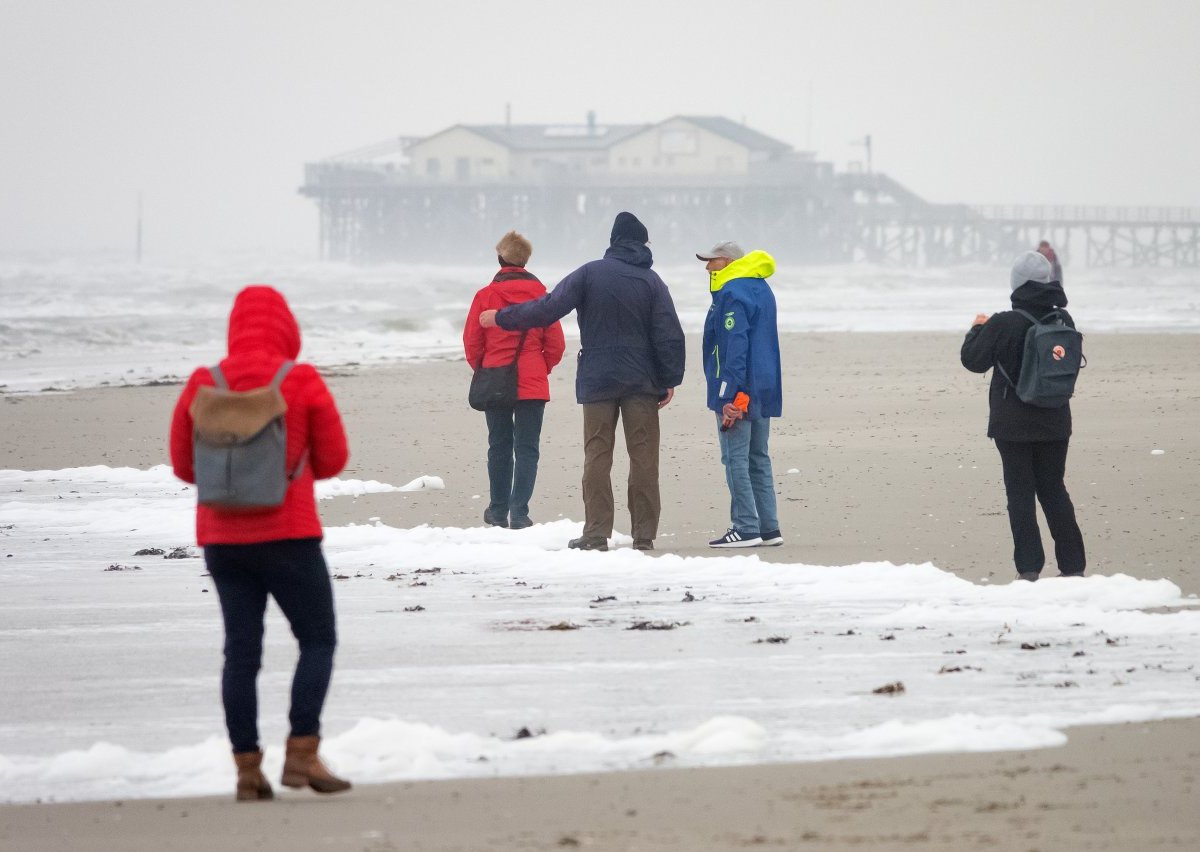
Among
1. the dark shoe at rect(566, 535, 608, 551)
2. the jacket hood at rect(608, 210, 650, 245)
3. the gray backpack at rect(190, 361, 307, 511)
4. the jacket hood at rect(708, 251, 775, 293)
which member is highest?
the jacket hood at rect(608, 210, 650, 245)

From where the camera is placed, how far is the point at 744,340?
7328mm

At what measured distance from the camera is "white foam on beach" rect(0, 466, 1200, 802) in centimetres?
405

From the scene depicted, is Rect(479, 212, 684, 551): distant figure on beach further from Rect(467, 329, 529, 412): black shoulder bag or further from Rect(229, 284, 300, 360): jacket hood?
Result: Rect(229, 284, 300, 360): jacket hood

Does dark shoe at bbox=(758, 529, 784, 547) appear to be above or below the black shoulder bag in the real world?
below

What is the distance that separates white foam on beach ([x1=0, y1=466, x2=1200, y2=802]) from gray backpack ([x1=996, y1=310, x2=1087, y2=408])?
70cm

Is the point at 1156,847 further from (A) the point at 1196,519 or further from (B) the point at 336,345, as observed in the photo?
(B) the point at 336,345

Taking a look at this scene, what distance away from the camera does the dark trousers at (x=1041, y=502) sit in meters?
6.21

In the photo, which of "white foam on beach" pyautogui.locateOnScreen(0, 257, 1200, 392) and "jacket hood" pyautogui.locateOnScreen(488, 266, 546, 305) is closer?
"jacket hood" pyautogui.locateOnScreen(488, 266, 546, 305)

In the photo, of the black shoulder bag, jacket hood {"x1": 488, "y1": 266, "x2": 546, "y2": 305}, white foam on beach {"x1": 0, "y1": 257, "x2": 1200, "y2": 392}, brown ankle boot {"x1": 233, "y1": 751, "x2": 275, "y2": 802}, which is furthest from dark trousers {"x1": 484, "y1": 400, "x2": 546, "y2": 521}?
white foam on beach {"x1": 0, "y1": 257, "x2": 1200, "y2": 392}

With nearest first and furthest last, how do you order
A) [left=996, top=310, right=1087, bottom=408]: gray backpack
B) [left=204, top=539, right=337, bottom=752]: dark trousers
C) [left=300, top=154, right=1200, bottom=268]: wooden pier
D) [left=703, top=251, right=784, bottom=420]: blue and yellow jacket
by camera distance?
[left=204, top=539, right=337, bottom=752]: dark trousers
[left=996, top=310, right=1087, bottom=408]: gray backpack
[left=703, top=251, right=784, bottom=420]: blue and yellow jacket
[left=300, top=154, right=1200, bottom=268]: wooden pier

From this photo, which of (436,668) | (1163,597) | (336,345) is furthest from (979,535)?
(336,345)

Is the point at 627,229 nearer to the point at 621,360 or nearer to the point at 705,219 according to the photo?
the point at 621,360

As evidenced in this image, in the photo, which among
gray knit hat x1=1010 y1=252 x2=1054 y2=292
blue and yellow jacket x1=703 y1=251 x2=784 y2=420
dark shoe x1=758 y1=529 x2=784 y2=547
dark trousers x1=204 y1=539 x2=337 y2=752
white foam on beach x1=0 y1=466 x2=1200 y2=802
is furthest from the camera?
dark shoe x1=758 y1=529 x2=784 y2=547

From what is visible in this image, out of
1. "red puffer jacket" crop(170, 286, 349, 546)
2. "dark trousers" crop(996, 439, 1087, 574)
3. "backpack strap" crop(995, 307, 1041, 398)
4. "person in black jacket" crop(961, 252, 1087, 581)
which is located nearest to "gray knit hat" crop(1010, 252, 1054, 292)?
"person in black jacket" crop(961, 252, 1087, 581)
